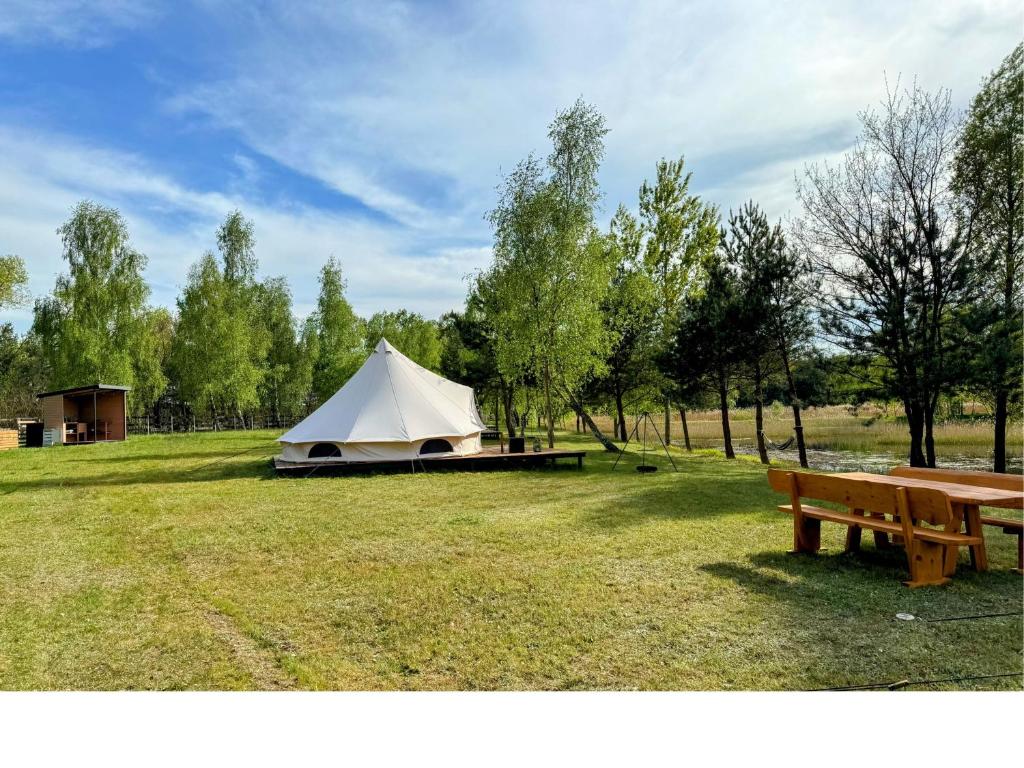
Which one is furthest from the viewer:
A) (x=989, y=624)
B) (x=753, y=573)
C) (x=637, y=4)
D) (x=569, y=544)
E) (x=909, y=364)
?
(x=909, y=364)

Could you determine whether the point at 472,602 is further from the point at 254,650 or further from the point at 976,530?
the point at 976,530

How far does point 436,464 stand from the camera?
1087cm

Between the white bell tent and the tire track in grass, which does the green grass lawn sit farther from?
the white bell tent

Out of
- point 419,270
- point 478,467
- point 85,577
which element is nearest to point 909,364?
point 478,467

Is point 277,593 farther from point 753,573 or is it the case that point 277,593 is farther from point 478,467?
point 478,467

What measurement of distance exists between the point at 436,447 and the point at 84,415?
15.8 m

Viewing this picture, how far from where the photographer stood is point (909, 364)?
9797 mm

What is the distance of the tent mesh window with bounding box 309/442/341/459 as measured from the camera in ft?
35.3

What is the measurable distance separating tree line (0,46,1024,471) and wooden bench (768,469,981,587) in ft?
14.6

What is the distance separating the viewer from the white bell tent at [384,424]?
10680mm

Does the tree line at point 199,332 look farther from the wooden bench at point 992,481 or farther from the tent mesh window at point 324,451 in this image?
the wooden bench at point 992,481

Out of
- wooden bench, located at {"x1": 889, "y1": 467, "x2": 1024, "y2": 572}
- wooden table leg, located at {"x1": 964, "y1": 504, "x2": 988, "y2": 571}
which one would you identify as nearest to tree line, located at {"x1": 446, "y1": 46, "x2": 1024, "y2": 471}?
wooden bench, located at {"x1": 889, "y1": 467, "x2": 1024, "y2": 572}

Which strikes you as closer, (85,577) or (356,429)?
(85,577)
